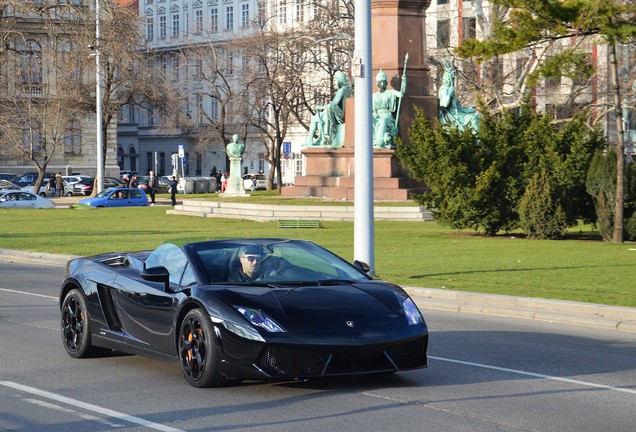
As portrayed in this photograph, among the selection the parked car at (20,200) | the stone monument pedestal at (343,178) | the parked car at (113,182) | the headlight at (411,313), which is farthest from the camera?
the parked car at (113,182)

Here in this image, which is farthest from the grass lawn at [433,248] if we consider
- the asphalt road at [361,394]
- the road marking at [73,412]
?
the road marking at [73,412]

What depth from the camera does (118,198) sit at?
56000mm

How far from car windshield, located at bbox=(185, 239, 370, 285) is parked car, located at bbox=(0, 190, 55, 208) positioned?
148 ft

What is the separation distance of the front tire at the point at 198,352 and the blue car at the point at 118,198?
45.4m

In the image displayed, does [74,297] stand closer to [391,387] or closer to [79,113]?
[391,387]

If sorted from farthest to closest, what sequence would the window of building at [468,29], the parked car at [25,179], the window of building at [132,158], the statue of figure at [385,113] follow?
1. the window of building at [132,158]
2. the parked car at [25,179]
3. the window of building at [468,29]
4. the statue of figure at [385,113]

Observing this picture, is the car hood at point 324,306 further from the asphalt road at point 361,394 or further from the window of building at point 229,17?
the window of building at point 229,17

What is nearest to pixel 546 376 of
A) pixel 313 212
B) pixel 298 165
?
pixel 313 212

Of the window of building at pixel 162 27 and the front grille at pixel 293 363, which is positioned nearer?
the front grille at pixel 293 363

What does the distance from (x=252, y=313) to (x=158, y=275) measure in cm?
123

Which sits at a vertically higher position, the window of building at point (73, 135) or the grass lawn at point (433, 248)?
the window of building at point (73, 135)

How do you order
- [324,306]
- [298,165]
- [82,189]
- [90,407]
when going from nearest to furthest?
[90,407] → [324,306] → [82,189] → [298,165]

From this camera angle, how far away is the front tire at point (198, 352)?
9523 millimetres

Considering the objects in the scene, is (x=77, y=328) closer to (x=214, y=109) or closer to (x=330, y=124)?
(x=330, y=124)
